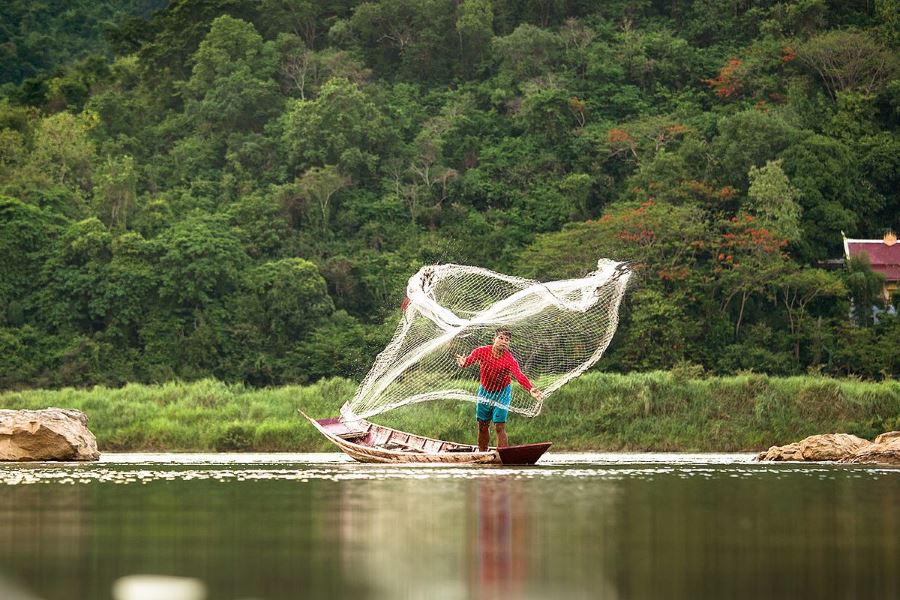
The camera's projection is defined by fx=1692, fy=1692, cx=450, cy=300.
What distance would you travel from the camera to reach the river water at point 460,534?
44.8 ft

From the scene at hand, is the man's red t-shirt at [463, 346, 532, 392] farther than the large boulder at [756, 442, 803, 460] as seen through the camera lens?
No

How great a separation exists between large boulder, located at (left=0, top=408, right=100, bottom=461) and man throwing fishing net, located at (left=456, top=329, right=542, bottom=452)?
8.43 meters

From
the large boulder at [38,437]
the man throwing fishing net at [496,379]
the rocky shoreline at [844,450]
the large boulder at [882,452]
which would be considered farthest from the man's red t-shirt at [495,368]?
the large boulder at [38,437]

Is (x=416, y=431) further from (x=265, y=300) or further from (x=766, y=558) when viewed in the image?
(x=766, y=558)

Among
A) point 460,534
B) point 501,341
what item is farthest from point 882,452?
point 460,534

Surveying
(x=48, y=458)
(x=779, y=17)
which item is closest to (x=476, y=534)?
(x=48, y=458)

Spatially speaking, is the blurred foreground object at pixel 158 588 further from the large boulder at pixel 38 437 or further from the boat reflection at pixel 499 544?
the large boulder at pixel 38 437

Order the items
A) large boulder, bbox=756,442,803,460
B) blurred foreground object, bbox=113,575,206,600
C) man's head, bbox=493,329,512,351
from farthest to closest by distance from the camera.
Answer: large boulder, bbox=756,442,803,460 < man's head, bbox=493,329,512,351 < blurred foreground object, bbox=113,575,206,600

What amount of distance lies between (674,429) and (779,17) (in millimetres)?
35692

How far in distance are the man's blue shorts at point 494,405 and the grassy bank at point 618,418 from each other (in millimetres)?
10332

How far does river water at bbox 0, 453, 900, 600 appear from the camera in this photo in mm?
13664

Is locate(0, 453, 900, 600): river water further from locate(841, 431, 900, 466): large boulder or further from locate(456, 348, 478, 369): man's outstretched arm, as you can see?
locate(841, 431, 900, 466): large boulder

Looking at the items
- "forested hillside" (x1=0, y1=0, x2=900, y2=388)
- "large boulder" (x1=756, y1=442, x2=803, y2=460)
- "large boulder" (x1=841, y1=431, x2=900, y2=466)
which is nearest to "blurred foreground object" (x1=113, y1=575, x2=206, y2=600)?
"large boulder" (x1=841, y1=431, x2=900, y2=466)

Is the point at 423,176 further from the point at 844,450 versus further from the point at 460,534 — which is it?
the point at 460,534
